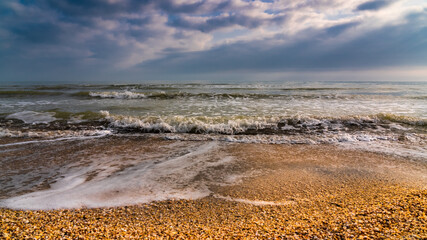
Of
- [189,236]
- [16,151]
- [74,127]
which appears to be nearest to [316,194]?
[189,236]

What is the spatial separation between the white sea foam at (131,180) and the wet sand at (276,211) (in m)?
0.22

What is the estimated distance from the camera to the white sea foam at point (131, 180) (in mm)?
3541

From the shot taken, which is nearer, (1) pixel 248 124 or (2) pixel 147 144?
(2) pixel 147 144

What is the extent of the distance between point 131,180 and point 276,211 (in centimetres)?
295

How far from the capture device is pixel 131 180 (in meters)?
4.39

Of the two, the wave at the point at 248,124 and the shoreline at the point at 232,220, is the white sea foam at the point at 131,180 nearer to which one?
the shoreline at the point at 232,220

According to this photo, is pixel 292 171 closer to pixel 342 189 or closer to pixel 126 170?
pixel 342 189

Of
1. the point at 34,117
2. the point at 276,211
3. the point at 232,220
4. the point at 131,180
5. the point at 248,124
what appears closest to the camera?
the point at 232,220

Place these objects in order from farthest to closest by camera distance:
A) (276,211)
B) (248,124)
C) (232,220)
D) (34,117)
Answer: (34,117) → (248,124) → (276,211) → (232,220)

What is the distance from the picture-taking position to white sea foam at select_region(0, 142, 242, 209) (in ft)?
11.6

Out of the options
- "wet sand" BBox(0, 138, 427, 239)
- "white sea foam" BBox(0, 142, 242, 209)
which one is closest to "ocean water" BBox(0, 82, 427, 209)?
"white sea foam" BBox(0, 142, 242, 209)

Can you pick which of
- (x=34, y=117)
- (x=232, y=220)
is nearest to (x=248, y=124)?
(x=232, y=220)

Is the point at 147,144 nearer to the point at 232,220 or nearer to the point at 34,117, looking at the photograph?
the point at 232,220

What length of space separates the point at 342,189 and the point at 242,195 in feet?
6.29
